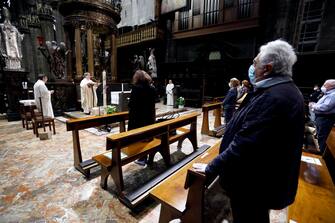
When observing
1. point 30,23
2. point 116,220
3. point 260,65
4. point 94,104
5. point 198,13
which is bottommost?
point 116,220

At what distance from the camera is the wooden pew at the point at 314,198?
1315mm

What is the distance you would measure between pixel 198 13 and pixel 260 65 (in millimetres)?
10396

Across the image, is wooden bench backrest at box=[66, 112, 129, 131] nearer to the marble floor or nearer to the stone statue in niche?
the marble floor

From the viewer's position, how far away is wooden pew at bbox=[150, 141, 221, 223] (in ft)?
4.29

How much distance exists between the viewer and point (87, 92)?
671cm

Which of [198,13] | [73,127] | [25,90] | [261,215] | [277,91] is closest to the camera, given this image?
[277,91]

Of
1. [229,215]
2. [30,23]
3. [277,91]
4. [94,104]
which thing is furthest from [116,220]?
[30,23]

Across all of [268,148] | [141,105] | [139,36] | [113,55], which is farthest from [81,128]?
[139,36]

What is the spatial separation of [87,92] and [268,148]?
6.98 m

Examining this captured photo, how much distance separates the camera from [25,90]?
6543 mm

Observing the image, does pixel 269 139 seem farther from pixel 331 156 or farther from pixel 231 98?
pixel 231 98

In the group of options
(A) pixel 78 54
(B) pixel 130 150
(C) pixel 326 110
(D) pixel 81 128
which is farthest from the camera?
(A) pixel 78 54

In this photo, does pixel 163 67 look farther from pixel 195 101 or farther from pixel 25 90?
pixel 25 90

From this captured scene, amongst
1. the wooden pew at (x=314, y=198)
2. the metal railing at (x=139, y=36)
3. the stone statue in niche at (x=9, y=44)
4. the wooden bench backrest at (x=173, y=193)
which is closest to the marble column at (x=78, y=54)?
the stone statue in niche at (x=9, y=44)
